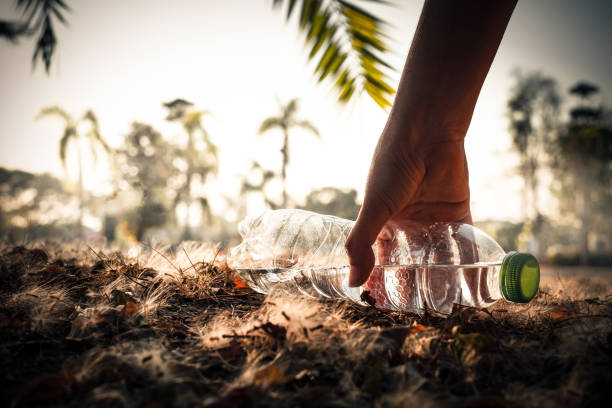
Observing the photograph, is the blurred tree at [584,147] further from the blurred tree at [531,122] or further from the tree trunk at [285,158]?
the tree trunk at [285,158]

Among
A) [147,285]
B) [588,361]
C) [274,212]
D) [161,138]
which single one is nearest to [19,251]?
[147,285]

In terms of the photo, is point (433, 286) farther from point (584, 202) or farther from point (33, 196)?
point (33, 196)

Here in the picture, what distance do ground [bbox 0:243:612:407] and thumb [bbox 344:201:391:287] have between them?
263 millimetres

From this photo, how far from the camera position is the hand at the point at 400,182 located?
165cm

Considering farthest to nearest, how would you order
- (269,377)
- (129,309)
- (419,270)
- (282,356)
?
(419,270) < (129,309) < (282,356) < (269,377)

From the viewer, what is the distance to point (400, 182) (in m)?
1.67

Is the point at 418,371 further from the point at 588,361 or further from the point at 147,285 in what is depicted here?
the point at 147,285

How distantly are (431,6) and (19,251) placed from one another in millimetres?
3138

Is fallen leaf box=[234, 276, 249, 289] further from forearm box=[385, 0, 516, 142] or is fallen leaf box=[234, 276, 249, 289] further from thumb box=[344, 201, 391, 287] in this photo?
forearm box=[385, 0, 516, 142]

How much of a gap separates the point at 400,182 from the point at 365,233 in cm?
30

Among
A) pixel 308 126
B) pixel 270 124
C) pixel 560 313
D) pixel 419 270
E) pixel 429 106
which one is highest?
pixel 270 124

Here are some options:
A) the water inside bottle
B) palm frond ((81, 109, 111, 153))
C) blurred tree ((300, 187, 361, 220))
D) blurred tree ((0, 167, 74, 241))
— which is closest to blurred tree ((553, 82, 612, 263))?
blurred tree ((300, 187, 361, 220))

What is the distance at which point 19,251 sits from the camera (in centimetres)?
254

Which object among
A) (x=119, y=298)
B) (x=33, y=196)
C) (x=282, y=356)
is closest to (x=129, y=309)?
(x=119, y=298)
